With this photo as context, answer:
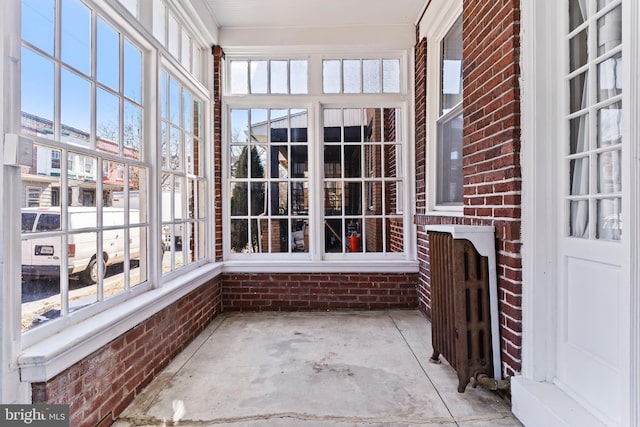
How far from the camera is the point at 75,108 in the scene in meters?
1.84

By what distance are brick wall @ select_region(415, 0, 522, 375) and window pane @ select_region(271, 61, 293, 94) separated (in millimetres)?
2034

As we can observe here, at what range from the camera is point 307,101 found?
396 cm

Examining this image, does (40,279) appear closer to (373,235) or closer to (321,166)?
(321,166)

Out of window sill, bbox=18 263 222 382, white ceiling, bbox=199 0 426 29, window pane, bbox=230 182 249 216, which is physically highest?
white ceiling, bbox=199 0 426 29

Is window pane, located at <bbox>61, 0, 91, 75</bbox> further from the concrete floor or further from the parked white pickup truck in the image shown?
the concrete floor

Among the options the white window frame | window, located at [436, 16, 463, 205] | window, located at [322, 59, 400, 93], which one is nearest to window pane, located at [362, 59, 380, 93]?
window, located at [322, 59, 400, 93]

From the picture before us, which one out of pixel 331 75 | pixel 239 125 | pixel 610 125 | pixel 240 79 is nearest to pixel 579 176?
pixel 610 125

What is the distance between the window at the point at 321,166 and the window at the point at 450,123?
56cm

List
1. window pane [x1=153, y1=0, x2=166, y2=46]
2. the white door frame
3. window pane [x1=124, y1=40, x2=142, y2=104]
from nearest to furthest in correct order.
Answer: the white door frame → window pane [x1=124, y1=40, x2=142, y2=104] → window pane [x1=153, y1=0, x2=166, y2=46]

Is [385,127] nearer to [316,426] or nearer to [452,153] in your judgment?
[452,153]

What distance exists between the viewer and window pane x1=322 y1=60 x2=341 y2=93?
3.99m

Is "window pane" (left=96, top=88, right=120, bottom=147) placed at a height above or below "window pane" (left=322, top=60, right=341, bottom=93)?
below

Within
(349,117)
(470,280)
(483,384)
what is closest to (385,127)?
(349,117)

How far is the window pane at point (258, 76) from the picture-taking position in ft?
13.2
